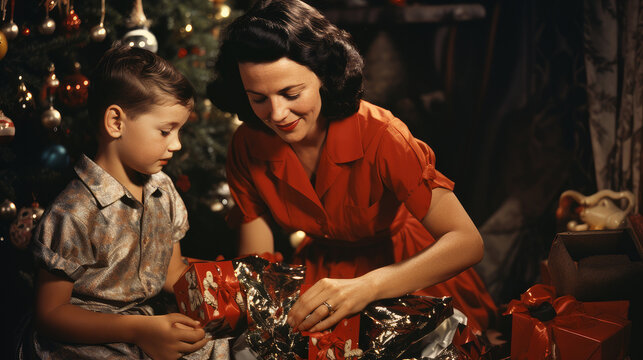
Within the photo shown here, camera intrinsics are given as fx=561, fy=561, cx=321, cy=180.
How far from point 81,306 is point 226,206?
129 cm

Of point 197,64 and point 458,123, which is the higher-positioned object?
point 197,64

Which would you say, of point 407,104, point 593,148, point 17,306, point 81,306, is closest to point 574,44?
point 593,148

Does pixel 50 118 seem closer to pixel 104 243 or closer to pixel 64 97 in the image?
pixel 64 97

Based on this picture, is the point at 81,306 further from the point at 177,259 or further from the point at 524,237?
the point at 524,237

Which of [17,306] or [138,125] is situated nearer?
[138,125]

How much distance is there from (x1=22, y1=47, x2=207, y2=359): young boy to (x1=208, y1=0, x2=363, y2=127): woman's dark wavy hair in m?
0.14

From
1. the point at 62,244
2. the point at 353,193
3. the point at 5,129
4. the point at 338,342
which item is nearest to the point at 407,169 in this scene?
the point at 353,193

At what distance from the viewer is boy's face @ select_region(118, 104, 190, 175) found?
1.41 metres

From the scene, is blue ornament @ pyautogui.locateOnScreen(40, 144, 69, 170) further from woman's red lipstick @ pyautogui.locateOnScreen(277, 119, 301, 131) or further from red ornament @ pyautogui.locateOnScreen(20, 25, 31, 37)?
woman's red lipstick @ pyautogui.locateOnScreen(277, 119, 301, 131)

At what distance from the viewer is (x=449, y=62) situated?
9.76 feet

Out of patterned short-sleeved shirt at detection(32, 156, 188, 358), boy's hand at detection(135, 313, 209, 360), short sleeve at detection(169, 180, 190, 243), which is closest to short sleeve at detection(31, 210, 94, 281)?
patterned short-sleeved shirt at detection(32, 156, 188, 358)

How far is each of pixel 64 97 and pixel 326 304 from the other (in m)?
1.02

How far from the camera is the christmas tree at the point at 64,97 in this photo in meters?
1.68

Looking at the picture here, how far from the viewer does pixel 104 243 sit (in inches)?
54.6
